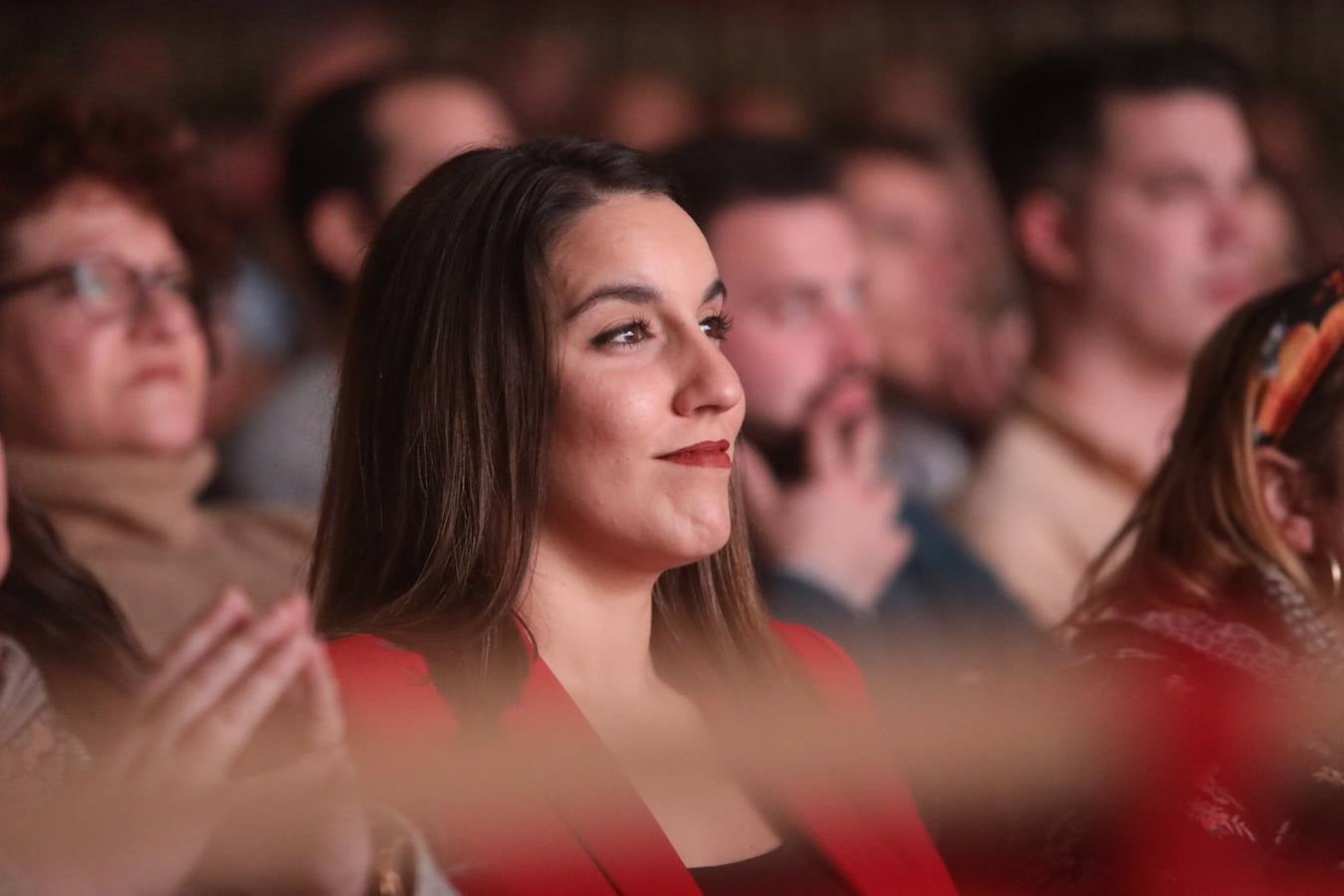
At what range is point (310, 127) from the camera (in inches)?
68.3

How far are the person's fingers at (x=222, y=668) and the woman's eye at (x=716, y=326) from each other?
0.92 feet

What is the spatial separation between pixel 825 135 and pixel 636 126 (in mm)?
235

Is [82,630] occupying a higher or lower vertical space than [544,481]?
lower

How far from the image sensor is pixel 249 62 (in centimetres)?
199

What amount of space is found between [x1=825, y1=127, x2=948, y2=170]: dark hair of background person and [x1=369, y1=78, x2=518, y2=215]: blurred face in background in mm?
481

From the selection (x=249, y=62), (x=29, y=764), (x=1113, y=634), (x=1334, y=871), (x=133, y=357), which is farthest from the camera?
(x=249, y=62)

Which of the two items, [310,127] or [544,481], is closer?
[544,481]

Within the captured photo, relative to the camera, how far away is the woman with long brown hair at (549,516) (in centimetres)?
75

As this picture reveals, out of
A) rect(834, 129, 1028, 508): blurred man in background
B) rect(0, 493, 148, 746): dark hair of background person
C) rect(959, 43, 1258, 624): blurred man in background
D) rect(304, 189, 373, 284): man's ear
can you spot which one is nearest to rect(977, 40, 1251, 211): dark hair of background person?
rect(959, 43, 1258, 624): blurred man in background

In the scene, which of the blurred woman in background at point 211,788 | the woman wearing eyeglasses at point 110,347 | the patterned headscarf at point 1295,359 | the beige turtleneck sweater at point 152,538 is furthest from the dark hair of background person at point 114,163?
the patterned headscarf at point 1295,359

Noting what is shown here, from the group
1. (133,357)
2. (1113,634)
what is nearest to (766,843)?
(1113,634)

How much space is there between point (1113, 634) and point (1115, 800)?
11 centimetres

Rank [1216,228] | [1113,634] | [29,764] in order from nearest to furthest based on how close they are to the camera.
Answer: [29,764]
[1113,634]
[1216,228]

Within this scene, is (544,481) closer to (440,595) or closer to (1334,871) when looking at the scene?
(440,595)
